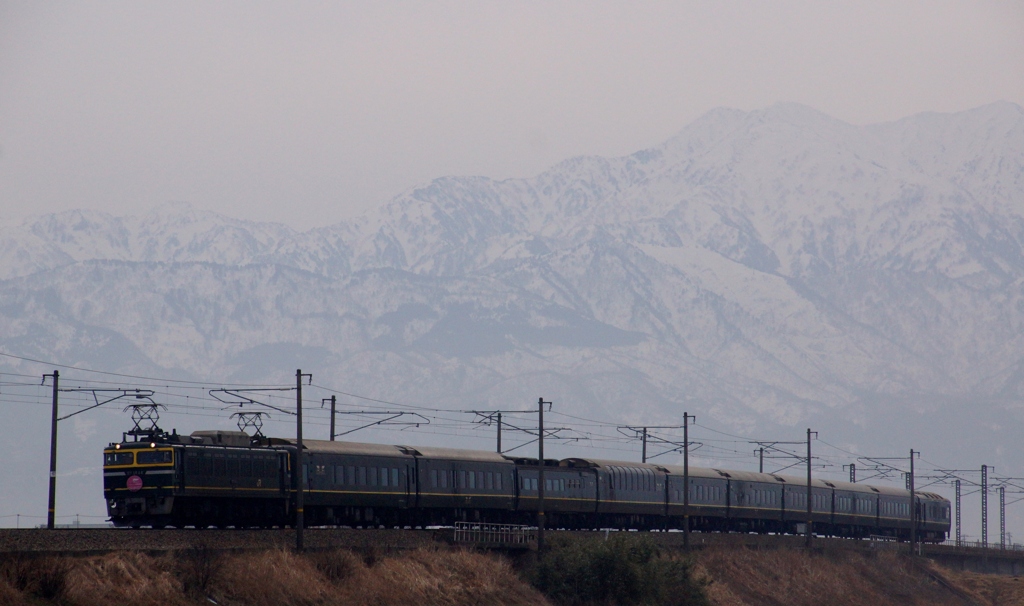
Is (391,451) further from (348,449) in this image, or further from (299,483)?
(299,483)

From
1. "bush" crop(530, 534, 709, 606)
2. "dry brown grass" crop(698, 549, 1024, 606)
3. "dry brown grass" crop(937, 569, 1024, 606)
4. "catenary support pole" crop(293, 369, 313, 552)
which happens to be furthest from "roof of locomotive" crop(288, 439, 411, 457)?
"dry brown grass" crop(937, 569, 1024, 606)

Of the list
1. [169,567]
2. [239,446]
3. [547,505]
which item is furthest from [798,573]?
[169,567]

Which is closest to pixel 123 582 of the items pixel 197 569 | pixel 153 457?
pixel 197 569

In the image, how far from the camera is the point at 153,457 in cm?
5391

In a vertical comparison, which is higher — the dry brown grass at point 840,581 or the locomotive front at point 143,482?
the locomotive front at point 143,482

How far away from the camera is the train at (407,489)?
179 feet

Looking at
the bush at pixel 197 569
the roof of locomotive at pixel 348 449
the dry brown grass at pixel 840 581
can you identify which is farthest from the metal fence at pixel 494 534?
the bush at pixel 197 569

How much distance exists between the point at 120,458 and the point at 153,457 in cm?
200

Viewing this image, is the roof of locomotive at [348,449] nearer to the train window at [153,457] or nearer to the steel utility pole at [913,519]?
the train window at [153,457]

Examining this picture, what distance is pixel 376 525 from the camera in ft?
216

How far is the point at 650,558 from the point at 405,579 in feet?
52.9

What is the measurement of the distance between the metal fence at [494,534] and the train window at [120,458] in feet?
56.6

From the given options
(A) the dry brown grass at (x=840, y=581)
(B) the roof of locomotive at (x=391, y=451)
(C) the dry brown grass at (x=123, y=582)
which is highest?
(B) the roof of locomotive at (x=391, y=451)

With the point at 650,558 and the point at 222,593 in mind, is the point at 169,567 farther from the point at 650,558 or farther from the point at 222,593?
the point at 650,558
